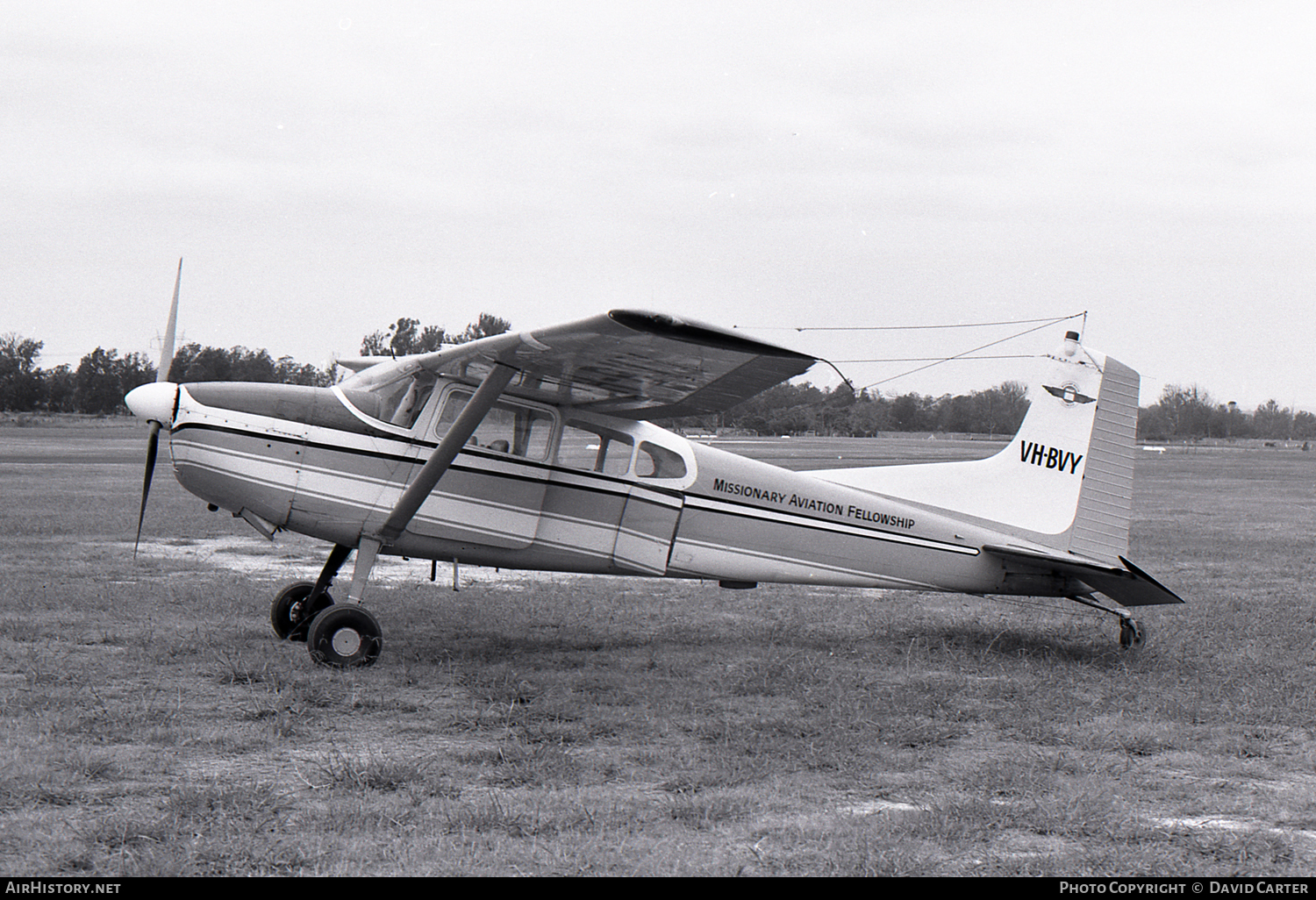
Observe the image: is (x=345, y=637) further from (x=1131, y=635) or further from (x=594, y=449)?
(x=1131, y=635)

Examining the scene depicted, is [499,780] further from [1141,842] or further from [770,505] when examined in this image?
[770,505]

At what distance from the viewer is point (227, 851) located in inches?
155

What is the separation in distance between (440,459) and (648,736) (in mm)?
2637

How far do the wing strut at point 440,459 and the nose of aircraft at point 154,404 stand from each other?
5.58ft

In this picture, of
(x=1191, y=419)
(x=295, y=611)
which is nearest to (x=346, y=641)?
(x=295, y=611)

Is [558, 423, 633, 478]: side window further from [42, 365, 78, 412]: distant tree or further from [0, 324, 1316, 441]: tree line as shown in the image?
[42, 365, 78, 412]: distant tree

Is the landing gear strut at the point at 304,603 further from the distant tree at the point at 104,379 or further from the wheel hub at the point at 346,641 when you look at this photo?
the distant tree at the point at 104,379

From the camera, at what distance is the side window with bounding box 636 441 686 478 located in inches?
334

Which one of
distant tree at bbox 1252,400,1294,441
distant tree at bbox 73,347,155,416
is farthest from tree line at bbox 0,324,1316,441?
distant tree at bbox 1252,400,1294,441

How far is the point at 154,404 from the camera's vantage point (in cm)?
734

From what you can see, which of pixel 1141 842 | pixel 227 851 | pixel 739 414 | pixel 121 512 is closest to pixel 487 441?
pixel 227 851

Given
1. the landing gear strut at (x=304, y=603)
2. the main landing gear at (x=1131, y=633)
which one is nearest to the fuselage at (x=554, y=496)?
the landing gear strut at (x=304, y=603)

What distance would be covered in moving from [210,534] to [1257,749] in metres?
14.5

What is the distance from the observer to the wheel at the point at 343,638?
23.8 feet
